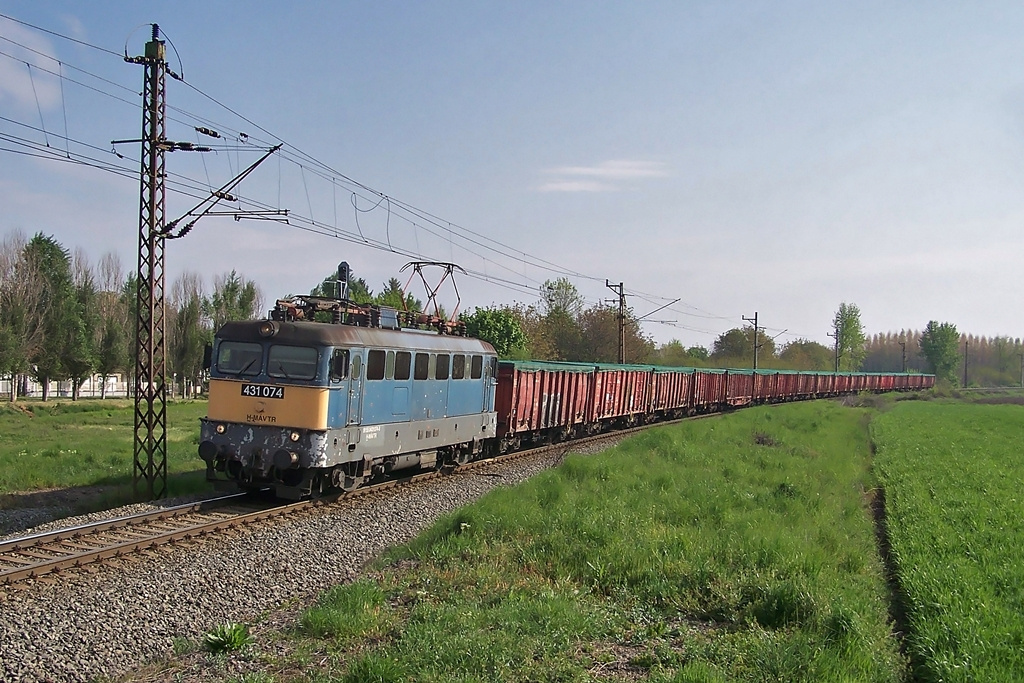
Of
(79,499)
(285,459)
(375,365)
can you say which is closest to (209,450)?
(285,459)

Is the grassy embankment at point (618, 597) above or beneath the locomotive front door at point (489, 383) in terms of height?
beneath

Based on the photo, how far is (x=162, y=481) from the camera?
15.6 meters

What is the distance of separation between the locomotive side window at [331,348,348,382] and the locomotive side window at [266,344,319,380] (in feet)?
0.93

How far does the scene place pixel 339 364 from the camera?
43.0 ft

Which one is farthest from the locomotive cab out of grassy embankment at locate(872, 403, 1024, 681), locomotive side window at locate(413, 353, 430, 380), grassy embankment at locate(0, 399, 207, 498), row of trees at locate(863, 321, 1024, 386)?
row of trees at locate(863, 321, 1024, 386)

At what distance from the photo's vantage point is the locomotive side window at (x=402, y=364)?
48.6ft

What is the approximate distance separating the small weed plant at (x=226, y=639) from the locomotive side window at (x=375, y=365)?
6818mm

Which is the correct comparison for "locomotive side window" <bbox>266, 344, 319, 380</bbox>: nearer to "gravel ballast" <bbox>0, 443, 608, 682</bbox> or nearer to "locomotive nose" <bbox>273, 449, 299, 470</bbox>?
"locomotive nose" <bbox>273, 449, 299, 470</bbox>

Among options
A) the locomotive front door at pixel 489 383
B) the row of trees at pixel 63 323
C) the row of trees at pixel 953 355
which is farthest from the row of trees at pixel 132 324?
the row of trees at pixel 953 355

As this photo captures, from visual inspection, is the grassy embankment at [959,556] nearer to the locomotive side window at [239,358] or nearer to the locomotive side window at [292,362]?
the locomotive side window at [292,362]

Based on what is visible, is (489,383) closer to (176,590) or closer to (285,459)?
(285,459)

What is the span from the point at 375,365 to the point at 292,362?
5.13 feet

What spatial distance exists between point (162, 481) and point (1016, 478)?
60.5 feet

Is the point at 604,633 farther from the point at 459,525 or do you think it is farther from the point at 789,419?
the point at 789,419
